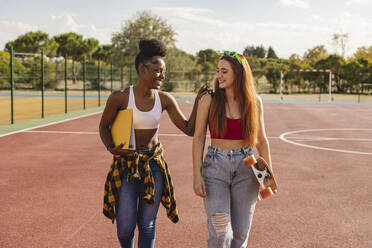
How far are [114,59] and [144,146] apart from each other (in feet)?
154

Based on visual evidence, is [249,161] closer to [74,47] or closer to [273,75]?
[273,75]

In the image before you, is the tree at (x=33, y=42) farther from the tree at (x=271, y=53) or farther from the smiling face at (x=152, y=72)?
the smiling face at (x=152, y=72)

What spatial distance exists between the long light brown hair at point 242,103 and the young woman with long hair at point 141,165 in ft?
0.54

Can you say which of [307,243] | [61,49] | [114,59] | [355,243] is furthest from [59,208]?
[61,49]

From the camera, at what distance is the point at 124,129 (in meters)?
3.08

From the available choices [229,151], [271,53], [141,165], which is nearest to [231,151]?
[229,151]

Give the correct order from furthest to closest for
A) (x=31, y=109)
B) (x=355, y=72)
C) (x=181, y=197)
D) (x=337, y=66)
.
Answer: (x=337, y=66) → (x=355, y=72) → (x=31, y=109) → (x=181, y=197)

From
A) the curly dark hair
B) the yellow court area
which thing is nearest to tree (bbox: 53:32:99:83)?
the yellow court area

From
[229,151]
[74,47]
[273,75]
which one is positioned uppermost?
[74,47]

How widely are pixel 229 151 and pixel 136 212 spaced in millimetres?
767

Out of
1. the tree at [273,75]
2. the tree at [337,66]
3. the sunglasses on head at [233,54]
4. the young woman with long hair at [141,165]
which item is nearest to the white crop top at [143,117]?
the young woman with long hair at [141,165]

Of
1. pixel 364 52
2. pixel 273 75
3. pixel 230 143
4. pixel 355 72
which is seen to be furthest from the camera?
pixel 364 52

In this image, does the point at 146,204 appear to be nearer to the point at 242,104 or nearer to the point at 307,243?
the point at 242,104

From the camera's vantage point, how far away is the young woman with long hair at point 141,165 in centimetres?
305
